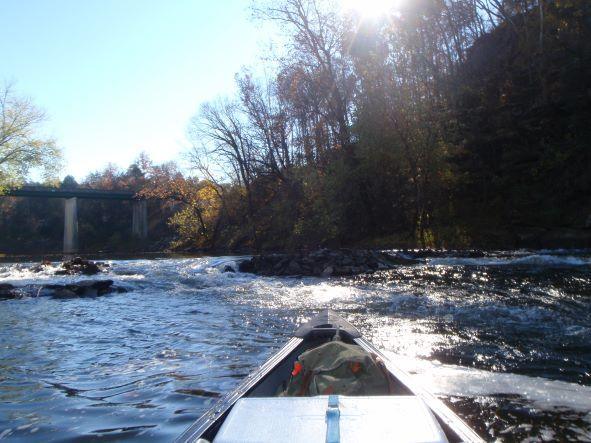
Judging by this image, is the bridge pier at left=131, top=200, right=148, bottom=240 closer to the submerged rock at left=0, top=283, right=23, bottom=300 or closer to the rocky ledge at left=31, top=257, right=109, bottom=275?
the rocky ledge at left=31, top=257, right=109, bottom=275

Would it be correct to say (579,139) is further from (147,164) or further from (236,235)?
(147,164)

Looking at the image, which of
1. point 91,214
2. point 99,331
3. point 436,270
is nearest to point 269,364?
point 99,331

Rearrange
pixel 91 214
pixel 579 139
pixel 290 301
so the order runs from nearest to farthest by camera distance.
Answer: pixel 290 301 < pixel 579 139 < pixel 91 214

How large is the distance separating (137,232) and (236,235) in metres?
20.1

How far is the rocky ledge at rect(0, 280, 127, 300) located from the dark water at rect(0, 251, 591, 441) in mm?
564

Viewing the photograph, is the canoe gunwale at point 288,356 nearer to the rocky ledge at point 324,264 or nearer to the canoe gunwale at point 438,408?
the canoe gunwale at point 438,408

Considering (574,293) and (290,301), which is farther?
(290,301)

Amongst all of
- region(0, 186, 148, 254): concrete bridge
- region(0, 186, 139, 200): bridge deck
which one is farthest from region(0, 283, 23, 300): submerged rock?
region(0, 186, 148, 254): concrete bridge

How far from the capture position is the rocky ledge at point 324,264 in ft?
49.5

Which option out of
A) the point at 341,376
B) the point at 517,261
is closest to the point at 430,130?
the point at 517,261

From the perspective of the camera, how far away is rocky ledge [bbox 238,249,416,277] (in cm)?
1508

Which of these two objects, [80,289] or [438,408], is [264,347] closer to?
[438,408]

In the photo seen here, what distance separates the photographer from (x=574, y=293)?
927 centimetres

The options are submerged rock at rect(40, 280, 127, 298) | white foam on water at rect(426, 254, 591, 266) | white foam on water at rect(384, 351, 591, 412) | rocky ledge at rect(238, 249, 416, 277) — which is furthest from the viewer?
rocky ledge at rect(238, 249, 416, 277)
